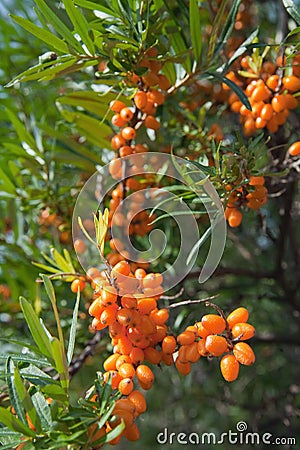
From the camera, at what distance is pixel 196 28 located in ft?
2.57

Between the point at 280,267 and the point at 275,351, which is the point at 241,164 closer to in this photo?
the point at 280,267

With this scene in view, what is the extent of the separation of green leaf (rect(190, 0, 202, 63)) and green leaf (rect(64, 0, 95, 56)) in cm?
14

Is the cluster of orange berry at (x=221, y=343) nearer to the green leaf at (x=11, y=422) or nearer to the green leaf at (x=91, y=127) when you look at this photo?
the green leaf at (x=11, y=422)

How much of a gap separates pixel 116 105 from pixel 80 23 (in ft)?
0.48

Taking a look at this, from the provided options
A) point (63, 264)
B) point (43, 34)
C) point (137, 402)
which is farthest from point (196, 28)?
point (137, 402)

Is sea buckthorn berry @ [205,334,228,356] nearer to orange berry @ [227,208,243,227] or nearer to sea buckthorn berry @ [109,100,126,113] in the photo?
orange berry @ [227,208,243,227]

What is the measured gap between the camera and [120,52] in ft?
2.38

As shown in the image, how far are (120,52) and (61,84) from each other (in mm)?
518

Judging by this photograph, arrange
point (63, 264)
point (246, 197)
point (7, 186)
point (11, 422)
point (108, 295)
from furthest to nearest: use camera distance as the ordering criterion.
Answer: point (7, 186) → point (63, 264) → point (246, 197) → point (108, 295) → point (11, 422)

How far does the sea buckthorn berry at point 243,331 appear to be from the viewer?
621mm

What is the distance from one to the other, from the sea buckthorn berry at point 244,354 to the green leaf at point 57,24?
1.45 ft

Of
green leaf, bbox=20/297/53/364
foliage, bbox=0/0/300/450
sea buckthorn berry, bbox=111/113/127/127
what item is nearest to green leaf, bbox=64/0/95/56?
foliage, bbox=0/0/300/450

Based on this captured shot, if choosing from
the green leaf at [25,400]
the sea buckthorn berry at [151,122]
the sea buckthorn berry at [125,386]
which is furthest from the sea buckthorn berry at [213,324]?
the sea buckthorn berry at [151,122]

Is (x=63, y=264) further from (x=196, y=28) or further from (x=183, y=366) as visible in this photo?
(x=196, y=28)
